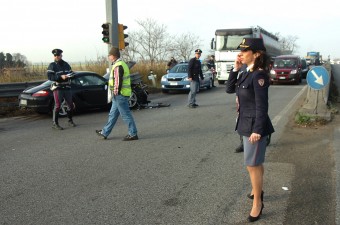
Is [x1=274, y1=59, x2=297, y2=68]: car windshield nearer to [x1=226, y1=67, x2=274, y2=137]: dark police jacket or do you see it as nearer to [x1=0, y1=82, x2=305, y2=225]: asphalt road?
[x1=0, y1=82, x2=305, y2=225]: asphalt road

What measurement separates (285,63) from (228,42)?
14.8 feet

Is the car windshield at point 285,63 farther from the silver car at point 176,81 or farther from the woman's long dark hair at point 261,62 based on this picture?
the woman's long dark hair at point 261,62

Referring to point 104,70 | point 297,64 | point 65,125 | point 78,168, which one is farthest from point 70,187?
point 297,64

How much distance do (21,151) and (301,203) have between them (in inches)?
202

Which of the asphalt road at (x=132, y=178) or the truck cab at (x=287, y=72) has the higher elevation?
the truck cab at (x=287, y=72)

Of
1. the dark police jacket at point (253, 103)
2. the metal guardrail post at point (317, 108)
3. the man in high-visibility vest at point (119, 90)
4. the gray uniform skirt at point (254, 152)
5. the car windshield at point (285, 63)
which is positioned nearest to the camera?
the dark police jacket at point (253, 103)

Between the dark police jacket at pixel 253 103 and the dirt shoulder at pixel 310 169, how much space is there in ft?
3.37

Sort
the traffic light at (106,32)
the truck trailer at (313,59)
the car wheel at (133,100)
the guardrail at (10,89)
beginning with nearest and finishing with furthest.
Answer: the guardrail at (10,89) < the car wheel at (133,100) < the traffic light at (106,32) < the truck trailer at (313,59)

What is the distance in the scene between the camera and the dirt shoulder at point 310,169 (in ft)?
12.9

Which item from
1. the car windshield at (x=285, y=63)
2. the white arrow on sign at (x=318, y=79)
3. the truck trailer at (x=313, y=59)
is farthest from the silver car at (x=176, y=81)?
the truck trailer at (x=313, y=59)

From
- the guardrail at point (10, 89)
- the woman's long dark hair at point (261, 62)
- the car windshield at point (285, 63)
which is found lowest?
the guardrail at point (10, 89)

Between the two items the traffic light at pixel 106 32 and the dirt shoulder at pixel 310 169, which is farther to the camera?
the traffic light at pixel 106 32

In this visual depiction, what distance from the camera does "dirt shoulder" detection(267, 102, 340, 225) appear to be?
155 inches

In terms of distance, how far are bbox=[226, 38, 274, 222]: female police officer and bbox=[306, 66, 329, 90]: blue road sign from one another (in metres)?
5.99
